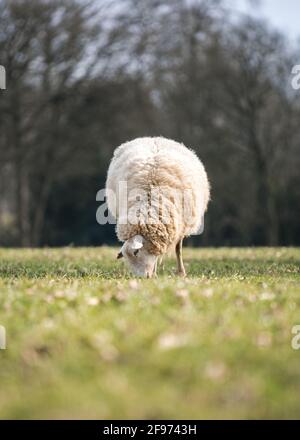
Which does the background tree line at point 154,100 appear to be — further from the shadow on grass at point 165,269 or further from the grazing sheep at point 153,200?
the grazing sheep at point 153,200

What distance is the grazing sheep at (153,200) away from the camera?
9383 mm

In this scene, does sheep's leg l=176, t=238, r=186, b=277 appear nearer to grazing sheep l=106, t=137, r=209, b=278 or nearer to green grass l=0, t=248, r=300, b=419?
grazing sheep l=106, t=137, r=209, b=278

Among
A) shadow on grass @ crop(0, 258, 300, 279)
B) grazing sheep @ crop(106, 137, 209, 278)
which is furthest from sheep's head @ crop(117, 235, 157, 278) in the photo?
shadow on grass @ crop(0, 258, 300, 279)

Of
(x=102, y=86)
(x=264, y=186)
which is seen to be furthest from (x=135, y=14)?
(x=264, y=186)

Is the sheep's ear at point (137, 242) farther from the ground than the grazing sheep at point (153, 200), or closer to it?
closer to it

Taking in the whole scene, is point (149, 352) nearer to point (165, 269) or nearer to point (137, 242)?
point (137, 242)

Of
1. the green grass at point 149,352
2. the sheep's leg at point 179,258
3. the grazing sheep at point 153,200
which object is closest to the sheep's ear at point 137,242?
the grazing sheep at point 153,200

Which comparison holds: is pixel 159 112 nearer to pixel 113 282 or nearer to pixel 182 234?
pixel 182 234

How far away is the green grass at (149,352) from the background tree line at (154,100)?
20449mm

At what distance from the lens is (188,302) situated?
6.27 m

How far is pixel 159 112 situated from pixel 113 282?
78.3 ft

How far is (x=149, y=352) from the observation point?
4.75 m

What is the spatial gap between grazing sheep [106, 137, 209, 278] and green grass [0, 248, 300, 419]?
2.04 m
